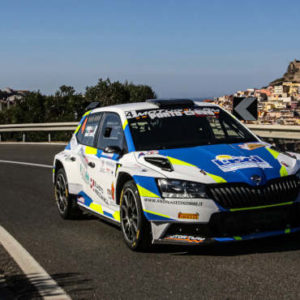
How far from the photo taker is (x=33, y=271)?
17.7 ft

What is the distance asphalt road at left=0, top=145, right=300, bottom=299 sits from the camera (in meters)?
4.48

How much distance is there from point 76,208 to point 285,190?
11.5 ft

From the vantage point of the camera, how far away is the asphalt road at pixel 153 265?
448 centimetres

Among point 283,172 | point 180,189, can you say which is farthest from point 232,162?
point 180,189

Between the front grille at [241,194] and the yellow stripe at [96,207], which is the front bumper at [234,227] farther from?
the yellow stripe at [96,207]

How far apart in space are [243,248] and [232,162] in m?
0.86

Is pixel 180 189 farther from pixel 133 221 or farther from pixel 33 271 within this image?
pixel 33 271

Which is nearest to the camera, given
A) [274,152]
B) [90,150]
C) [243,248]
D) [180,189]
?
[180,189]

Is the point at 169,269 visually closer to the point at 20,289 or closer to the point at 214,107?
the point at 20,289

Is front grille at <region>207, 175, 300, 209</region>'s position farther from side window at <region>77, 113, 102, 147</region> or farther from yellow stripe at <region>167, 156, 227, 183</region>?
side window at <region>77, 113, 102, 147</region>

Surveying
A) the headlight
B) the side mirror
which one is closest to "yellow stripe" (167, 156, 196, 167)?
the headlight

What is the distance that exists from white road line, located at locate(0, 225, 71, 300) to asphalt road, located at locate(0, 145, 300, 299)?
0.08m

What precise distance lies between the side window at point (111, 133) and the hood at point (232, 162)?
73cm

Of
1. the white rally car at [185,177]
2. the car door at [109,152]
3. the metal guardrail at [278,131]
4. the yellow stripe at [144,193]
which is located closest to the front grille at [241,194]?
the white rally car at [185,177]
